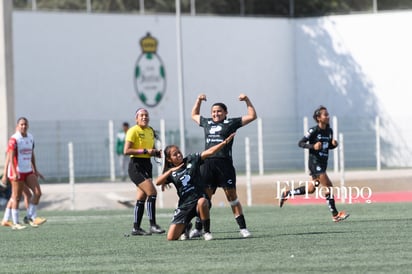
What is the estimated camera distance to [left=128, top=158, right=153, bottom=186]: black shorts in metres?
18.9

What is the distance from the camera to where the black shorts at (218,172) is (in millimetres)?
17391

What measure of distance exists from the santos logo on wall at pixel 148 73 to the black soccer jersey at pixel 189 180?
29296mm

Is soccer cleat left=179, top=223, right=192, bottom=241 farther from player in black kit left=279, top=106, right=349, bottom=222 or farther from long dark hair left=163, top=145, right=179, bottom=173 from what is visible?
player in black kit left=279, top=106, right=349, bottom=222

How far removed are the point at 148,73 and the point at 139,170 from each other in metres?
27.6

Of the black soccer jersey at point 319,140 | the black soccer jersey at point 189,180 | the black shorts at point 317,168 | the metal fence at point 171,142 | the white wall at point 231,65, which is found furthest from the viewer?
the white wall at point 231,65

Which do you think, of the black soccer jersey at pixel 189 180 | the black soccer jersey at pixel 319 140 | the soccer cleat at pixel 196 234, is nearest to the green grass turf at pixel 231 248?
the soccer cleat at pixel 196 234

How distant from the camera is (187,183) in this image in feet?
55.2

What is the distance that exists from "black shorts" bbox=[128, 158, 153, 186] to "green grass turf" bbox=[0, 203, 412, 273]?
97 centimetres

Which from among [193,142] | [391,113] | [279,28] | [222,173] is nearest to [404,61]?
[391,113]

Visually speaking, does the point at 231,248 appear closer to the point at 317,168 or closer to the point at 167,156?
the point at 167,156

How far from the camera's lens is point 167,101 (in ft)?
155

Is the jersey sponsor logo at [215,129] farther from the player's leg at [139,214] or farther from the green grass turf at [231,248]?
the player's leg at [139,214]

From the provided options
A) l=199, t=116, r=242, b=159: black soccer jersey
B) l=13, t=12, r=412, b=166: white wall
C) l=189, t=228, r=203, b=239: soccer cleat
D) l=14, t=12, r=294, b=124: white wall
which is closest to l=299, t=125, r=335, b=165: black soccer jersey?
l=199, t=116, r=242, b=159: black soccer jersey

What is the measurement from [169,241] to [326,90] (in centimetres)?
3344
